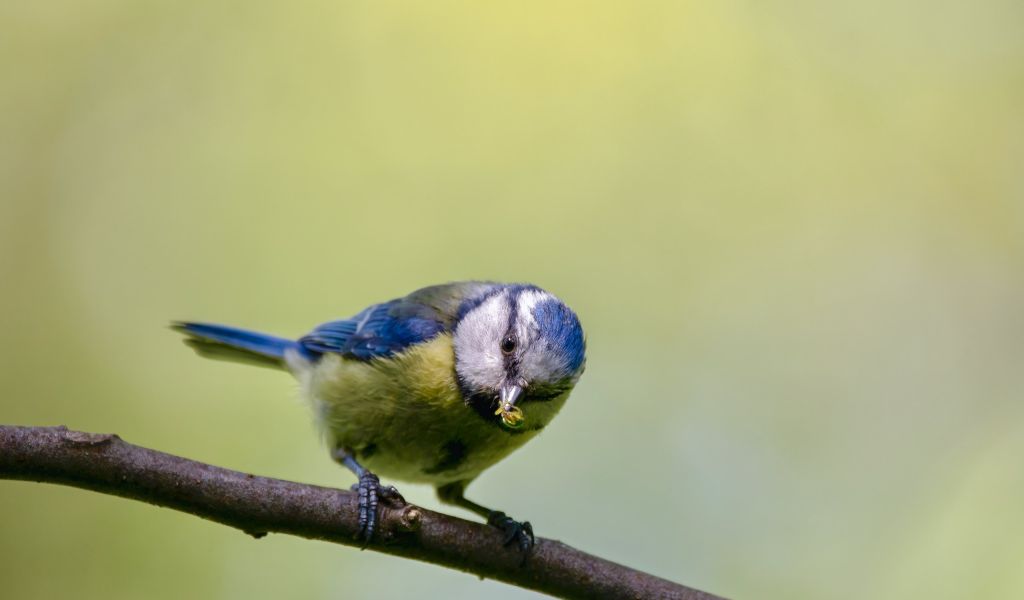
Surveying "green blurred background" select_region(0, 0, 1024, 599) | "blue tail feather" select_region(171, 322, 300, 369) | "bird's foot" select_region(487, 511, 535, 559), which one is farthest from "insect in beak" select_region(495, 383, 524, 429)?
"green blurred background" select_region(0, 0, 1024, 599)

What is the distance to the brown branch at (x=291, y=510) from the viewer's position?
2258mm

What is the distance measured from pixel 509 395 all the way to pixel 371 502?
0.59 meters

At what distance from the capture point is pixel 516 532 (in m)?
2.86

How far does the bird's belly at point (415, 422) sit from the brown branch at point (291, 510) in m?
0.41

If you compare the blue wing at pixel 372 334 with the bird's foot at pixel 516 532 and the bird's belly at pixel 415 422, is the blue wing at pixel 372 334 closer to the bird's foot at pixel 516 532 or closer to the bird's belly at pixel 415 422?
the bird's belly at pixel 415 422

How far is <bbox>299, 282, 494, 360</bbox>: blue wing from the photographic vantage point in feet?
11.2

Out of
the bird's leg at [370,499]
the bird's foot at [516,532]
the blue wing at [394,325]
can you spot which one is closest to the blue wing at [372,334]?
the blue wing at [394,325]

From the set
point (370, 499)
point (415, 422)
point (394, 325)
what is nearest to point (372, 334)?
point (394, 325)

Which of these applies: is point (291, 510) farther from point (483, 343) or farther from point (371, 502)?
point (483, 343)

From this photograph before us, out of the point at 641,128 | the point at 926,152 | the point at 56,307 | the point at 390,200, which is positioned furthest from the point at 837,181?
the point at 56,307

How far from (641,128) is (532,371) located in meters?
3.17

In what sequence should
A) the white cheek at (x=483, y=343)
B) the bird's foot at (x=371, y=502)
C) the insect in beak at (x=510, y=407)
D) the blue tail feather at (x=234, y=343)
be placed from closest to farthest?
the bird's foot at (x=371, y=502) → the insect in beak at (x=510, y=407) → the white cheek at (x=483, y=343) → the blue tail feather at (x=234, y=343)

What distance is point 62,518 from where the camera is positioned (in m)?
4.68

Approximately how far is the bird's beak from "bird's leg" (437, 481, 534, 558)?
0.36 meters
